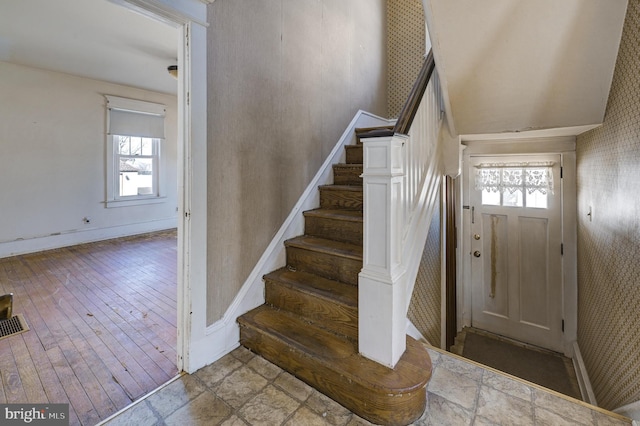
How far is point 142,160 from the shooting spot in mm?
5441

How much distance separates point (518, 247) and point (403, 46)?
2.85 meters

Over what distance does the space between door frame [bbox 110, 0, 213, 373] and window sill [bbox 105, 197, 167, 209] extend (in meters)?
4.32

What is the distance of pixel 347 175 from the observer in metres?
2.71

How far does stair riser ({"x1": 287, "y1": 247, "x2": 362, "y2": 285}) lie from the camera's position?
1.92 m

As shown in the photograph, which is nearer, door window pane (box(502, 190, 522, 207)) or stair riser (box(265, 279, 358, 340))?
stair riser (box(265, 279, 358, 340))

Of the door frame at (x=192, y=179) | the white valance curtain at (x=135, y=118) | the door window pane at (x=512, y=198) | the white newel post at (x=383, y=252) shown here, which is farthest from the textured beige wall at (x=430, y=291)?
the white valance curtain at (x=135, y=118)

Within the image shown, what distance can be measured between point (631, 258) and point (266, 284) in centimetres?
205

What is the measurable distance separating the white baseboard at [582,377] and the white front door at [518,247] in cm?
24

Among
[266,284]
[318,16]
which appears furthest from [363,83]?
[266,284]

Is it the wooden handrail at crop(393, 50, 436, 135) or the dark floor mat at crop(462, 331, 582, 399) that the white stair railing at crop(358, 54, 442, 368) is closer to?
the wooden handrail at crop(393, 50, 436, 135)

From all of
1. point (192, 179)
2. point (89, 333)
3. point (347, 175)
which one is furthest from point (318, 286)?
point (89, 333)

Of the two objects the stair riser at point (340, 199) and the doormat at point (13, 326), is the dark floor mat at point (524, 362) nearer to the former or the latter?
the stair riser at point (340, 199)

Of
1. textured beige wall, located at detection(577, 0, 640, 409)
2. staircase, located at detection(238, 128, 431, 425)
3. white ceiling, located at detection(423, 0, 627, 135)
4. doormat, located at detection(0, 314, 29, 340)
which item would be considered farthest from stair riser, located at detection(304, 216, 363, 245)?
doormat, located at detection(0, 314, 29, 340)

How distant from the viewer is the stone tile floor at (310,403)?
4.36 feet
